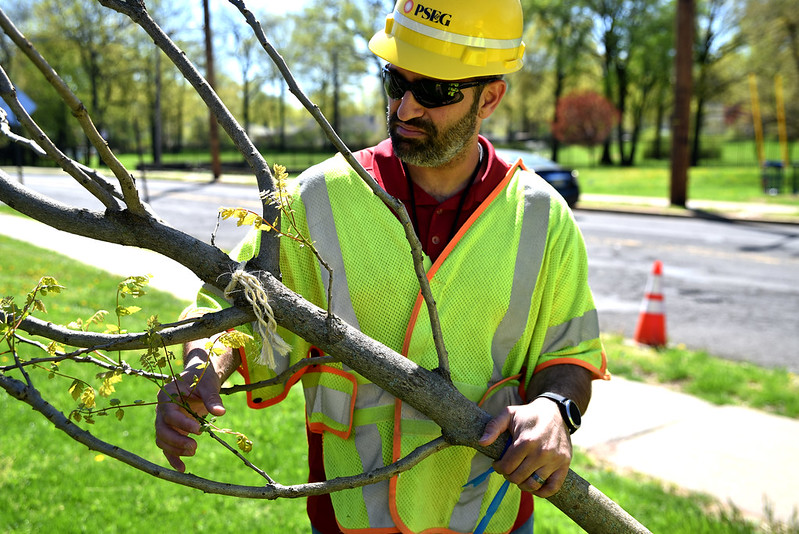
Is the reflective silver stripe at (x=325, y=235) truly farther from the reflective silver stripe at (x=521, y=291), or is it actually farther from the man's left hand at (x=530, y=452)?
the man's left hand at (x=530, y=452)

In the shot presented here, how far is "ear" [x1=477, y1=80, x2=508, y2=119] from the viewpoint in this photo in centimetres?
216

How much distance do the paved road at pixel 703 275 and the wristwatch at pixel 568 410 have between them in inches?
117

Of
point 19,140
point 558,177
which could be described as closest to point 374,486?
point 19,140

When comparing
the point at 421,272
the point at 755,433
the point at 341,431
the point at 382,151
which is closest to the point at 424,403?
the point at 421,272

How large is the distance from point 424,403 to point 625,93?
4874 cm

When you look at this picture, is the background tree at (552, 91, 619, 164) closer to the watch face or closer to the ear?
the ear

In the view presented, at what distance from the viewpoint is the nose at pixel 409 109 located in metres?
1.99

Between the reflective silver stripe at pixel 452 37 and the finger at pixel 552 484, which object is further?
the reflective silver stripe at pixel 452 37

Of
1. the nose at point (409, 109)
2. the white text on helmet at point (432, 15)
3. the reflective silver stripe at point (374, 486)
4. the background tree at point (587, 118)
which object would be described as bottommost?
the reflective silver stripe at point (374, 486)

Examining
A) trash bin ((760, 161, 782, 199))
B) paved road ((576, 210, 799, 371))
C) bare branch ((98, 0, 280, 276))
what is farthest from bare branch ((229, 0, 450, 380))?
trash bin ((760, 161, 782, 199))

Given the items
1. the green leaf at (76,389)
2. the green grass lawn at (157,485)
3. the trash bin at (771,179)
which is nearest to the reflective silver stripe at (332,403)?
the green leaf at (76,389)

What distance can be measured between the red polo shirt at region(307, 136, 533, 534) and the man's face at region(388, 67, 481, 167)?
9 cm

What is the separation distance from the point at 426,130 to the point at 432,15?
0.96ft

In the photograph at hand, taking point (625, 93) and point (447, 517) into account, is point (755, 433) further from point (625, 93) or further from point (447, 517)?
point (625, 93)
